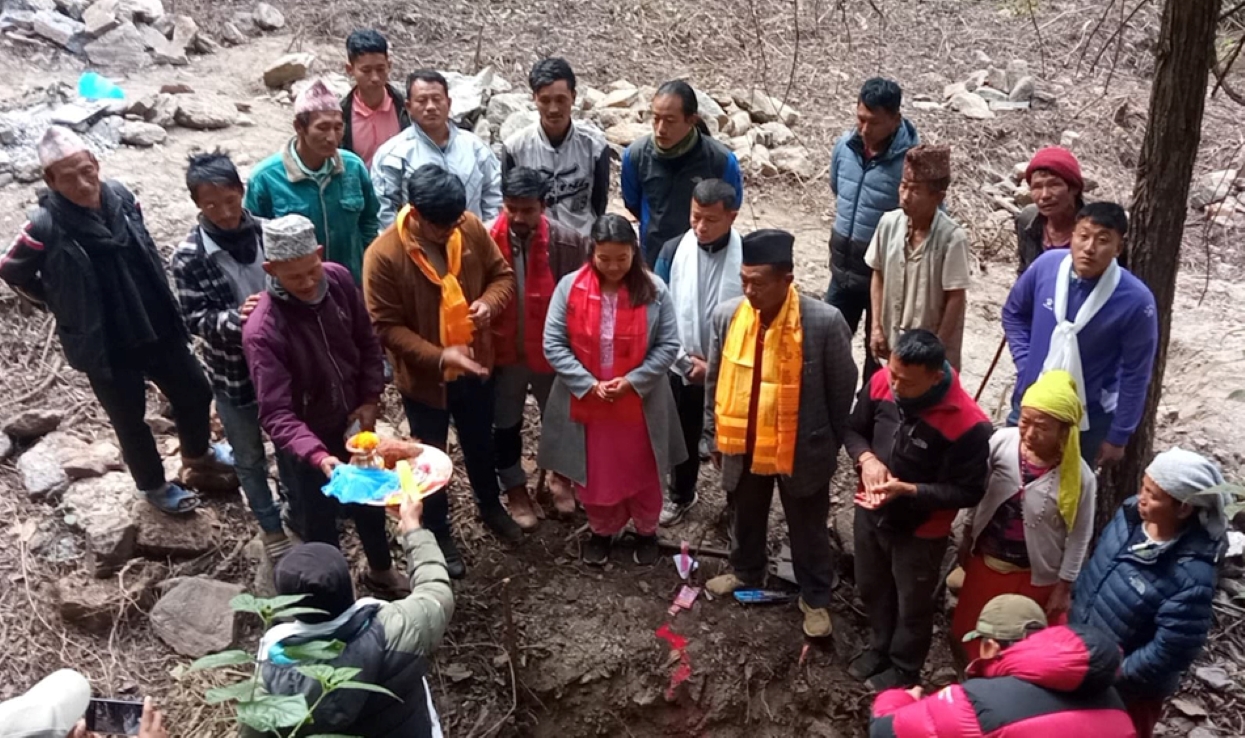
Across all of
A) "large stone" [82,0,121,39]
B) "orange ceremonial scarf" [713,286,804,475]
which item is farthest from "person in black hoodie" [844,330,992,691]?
"large stone" [82,0,121,39]

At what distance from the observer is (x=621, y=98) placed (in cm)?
950

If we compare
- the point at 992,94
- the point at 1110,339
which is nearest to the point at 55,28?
the point at 1110,339

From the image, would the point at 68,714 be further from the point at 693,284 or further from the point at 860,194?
the point at 860,194

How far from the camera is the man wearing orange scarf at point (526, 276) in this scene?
4.25 m

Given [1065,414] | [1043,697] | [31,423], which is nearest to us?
[1043,697]

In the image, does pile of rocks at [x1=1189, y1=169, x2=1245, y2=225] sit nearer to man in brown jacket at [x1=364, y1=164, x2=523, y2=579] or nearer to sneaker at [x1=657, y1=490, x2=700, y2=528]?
sneaker at [x1=657, y1=490, x2=700, y2=528]

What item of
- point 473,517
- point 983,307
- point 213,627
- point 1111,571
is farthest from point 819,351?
point 983,307

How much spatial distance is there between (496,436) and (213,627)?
1.64 metres

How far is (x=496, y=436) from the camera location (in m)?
4.86

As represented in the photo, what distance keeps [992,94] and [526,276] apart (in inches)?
348

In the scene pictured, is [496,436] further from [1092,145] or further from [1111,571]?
[1092,145]

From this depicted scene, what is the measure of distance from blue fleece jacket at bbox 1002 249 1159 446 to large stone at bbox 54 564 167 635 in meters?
4.39

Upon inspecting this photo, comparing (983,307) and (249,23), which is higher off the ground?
(249,23)

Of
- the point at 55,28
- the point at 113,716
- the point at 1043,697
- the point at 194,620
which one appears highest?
the point at 55,28
